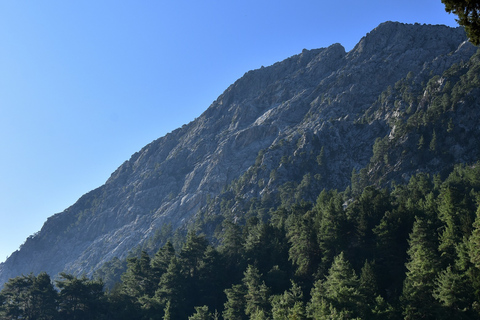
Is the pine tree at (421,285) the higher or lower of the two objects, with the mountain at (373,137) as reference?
lower

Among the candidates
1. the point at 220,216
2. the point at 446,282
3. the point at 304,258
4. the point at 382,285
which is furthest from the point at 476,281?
the point at 220,216

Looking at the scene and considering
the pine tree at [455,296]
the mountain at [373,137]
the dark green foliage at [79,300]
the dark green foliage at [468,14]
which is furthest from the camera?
the mountain at [373,137]

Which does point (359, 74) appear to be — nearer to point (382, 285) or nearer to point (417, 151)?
point (417, 151)

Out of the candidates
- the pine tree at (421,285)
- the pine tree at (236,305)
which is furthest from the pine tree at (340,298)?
the pine tree at (236,305)

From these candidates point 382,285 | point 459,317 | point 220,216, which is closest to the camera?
point 459,317

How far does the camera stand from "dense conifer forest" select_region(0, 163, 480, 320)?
136 feet

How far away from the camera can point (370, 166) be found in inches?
5512

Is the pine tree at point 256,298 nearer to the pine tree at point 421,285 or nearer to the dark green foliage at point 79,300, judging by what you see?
the pine tree at point 421,285

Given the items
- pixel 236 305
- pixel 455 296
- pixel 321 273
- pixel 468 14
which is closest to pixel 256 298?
pixel 236 305

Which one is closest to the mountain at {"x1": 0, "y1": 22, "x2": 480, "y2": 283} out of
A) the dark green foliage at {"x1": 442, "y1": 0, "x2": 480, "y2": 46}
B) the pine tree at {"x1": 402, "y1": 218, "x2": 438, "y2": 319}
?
the pine tree at {"x1": 402, "y1": 218, "x2": 438, "y2": 319}

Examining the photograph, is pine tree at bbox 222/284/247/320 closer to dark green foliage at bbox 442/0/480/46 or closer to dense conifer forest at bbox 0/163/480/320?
dense conifer forest at bbox 0/163/480/320

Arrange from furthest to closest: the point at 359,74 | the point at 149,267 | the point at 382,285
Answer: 1. the point at 359,74
2. the point at 149,267
3. the point at 382,285

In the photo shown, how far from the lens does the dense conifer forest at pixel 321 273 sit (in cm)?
4156

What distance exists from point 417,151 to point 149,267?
93.8m
